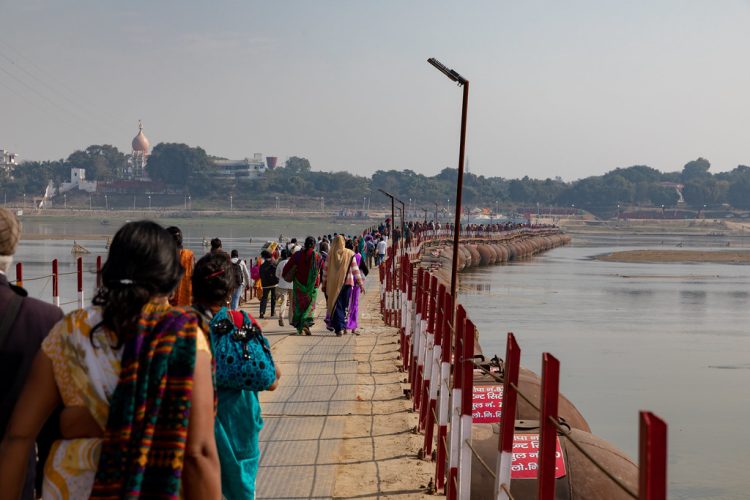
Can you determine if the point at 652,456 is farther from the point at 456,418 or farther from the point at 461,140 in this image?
the point at 461,140

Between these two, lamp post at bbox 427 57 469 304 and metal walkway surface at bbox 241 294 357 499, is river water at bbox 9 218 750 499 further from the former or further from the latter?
lamp post at bbox 427 57 469 304

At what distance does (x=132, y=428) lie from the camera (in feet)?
9.34

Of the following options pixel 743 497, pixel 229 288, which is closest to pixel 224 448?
pixel 229 288

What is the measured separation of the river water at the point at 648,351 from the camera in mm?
14391

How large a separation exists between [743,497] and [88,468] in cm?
1046

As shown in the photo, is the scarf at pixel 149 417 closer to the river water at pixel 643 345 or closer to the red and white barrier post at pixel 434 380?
the river water at pixel 643 345

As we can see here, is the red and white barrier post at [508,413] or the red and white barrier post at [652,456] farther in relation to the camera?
the red and white barrier post at [508,413]

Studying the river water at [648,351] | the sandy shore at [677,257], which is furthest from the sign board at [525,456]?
the sandy shore at [677,257]

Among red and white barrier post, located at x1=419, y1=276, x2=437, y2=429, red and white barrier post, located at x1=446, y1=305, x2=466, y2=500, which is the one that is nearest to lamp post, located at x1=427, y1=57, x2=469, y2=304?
red and white barrier post, located at x1=419, y1=276, x2=437, y2=429

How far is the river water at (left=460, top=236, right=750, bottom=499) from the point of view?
14.4m

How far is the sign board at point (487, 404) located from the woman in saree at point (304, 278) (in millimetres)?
8125

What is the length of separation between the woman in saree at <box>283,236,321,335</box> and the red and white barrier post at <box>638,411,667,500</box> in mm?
13168

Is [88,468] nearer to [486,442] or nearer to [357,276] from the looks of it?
[486,442]

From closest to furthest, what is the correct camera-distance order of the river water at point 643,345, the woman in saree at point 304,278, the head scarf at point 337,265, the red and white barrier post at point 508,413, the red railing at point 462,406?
the red railing at point 462,406, the red and white barrier post at point 508,413, the river water at point 643,345, the woman in saree at point 304,278, the head scarf at point 337,265
